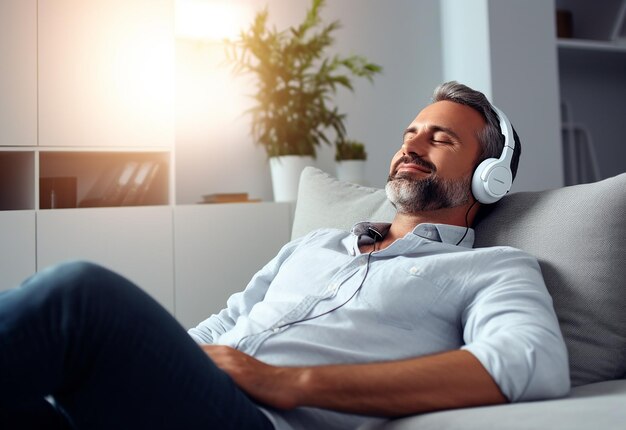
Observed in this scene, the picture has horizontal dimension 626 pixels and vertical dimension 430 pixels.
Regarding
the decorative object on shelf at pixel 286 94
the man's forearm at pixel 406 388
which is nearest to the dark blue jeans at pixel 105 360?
the man's forearm at pixel 406 388

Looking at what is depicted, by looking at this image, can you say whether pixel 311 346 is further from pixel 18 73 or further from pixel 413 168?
pixel 18 73

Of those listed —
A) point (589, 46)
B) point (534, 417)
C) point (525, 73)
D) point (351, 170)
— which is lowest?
point (534, 417)

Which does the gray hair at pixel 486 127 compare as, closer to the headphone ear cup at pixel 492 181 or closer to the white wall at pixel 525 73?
the headphone ear cup at pixel 492 181

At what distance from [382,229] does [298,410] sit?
24.1 inches

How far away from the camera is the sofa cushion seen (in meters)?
1.29

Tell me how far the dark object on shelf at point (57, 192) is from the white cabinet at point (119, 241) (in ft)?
0.41

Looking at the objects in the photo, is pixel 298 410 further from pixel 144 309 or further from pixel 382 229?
pixel 382 229

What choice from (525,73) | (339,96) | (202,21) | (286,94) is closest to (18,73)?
(202,21)

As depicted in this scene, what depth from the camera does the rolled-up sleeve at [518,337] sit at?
3.42 ft

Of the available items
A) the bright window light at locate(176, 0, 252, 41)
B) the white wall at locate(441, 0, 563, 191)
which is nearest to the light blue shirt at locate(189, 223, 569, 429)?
the bright window light at locate(176, 0, 252, 41)

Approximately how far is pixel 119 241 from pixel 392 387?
70.1 inches

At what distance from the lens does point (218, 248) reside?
2.78 meters

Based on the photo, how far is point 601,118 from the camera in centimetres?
393

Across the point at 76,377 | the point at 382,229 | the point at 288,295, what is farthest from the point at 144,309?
the point at 382,229
